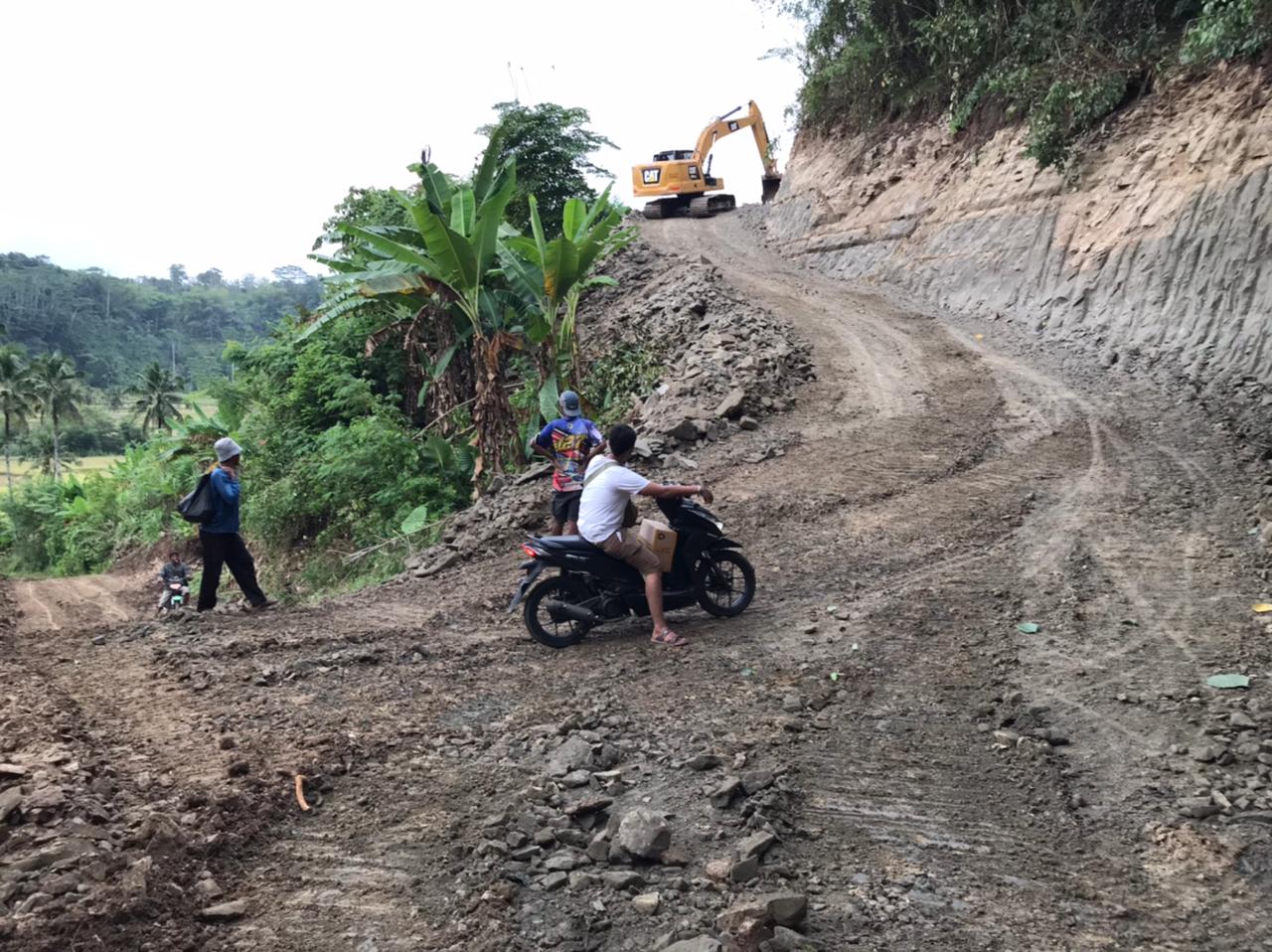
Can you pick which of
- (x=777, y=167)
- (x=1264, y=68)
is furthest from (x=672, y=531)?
(x=777, y=167)

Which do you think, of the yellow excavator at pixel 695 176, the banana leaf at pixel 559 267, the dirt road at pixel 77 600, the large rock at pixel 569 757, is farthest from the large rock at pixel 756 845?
the yellow excavator at pixel 695 176

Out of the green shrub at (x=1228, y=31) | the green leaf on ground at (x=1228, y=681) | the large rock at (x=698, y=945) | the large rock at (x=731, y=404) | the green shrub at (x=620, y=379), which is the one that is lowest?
the large rock at (x=698, y=945)

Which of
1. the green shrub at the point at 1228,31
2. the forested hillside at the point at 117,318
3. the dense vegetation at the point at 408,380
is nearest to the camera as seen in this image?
the green shrub at the point at 1228,31

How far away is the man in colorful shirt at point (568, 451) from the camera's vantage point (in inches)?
334

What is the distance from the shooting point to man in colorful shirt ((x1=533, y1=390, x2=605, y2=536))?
8484mm

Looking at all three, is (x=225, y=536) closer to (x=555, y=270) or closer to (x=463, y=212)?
(x=555, y=270)

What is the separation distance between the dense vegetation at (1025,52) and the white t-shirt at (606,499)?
32.5ft

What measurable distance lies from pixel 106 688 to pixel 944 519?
6.96m

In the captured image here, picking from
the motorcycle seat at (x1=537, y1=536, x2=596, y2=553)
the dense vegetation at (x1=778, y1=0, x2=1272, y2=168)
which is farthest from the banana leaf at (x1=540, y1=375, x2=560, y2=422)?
the dense vegetation at (x1=778, y1=0, x2=1272, y2=168)

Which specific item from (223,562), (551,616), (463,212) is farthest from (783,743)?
(463,212)

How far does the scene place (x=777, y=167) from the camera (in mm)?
33812

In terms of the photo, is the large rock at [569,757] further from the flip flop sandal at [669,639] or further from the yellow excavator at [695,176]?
the yellow excavator at [695,176]

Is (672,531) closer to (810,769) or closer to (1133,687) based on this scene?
(810,769)

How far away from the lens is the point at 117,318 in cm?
9500
